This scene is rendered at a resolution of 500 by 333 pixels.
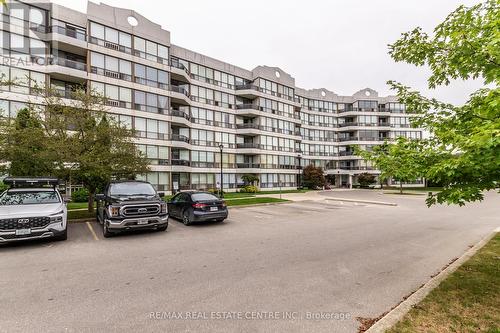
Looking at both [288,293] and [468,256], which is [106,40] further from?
[468,256]

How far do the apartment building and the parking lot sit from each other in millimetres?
11416

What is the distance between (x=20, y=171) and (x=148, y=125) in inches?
668

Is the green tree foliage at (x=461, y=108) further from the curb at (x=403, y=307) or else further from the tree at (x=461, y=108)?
the curb at (x=403, y=307)

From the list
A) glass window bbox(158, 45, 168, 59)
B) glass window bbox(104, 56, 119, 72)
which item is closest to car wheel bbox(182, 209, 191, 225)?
glass window bbox(104, 56, 119, 72)

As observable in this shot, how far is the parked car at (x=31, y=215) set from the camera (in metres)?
7.42

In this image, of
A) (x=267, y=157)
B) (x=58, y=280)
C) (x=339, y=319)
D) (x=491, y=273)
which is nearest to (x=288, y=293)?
(x=339, y=319)

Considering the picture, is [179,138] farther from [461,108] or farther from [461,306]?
[461,306]

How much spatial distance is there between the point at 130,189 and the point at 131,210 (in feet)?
5.00

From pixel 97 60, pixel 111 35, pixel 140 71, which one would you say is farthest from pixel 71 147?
pixel 111 35

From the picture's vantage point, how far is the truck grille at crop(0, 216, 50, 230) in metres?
7.38

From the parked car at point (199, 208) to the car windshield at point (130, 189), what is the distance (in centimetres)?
182

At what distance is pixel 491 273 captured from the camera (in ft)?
17.2

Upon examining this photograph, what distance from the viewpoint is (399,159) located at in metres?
4.68

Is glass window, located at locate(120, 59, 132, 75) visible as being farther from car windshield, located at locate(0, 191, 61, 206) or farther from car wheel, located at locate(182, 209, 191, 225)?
car wheel, located at locate(182, 209, 191, 225)
